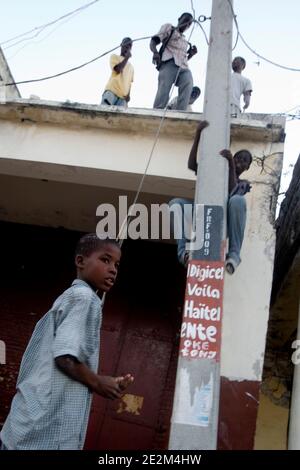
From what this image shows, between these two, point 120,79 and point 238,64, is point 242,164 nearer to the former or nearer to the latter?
point 120,79

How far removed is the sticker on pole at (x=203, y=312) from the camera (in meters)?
2.65

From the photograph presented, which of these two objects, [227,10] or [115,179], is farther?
[115,179]

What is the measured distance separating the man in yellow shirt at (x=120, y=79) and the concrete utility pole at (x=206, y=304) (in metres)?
2.72

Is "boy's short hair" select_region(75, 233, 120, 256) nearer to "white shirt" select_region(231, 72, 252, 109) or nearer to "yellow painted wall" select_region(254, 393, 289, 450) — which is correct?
"white shirt" select_region(231, 72, 252, 109)

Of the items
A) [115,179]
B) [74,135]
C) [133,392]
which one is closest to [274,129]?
[115,179]

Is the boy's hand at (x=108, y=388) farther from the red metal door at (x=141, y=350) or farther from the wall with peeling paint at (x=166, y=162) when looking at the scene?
the red metal door at (x=141, y=350)

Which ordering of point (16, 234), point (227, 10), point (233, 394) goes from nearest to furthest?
point (233, 394)
point (227, 10)
point (16, 234)

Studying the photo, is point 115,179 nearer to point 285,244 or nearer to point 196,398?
point 285,244

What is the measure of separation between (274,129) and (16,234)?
443 centimetres

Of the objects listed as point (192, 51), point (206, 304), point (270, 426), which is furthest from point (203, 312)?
point (270, 426)

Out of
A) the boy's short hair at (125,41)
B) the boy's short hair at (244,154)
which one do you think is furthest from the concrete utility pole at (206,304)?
the boy's short hair at (125,41)

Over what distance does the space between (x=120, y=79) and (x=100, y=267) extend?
4.42 metres

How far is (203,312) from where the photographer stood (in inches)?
108

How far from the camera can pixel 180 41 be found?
593cm
